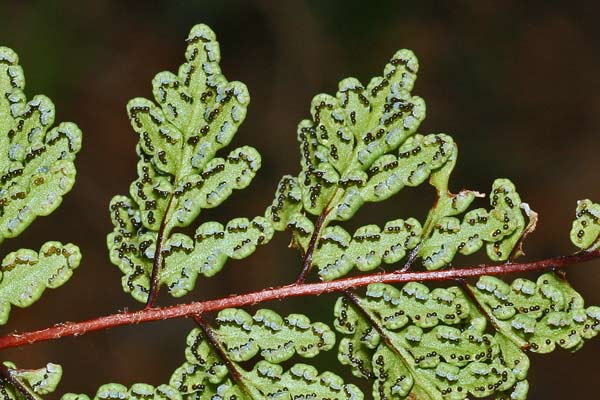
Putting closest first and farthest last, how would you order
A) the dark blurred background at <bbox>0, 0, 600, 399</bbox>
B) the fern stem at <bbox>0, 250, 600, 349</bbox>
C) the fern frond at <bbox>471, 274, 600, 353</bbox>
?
1. the fern stem at <bbox>0, 250, 600, 349</bbox>
2. the fern frond at <bbox>471, 274, 600, 353</bbox>
3. the dark blurred background at <bbox>0, 0, 600, 399</bbox>

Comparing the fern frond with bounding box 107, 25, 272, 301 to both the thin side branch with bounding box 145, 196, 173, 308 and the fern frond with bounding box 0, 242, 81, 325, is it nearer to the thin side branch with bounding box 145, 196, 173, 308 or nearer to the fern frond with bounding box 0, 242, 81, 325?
the thin side branch with bounding box 145, 196, 173, 308

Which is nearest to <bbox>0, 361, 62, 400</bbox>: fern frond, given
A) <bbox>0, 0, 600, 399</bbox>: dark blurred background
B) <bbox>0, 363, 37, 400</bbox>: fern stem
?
<bbox>0, 363, 37, 400</bbox>: fern stem

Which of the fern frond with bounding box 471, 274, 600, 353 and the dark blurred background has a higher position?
the dark blurred background

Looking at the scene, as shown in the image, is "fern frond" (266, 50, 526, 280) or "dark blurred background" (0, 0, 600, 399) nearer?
"fern frond" (266, 50, 526, 280)

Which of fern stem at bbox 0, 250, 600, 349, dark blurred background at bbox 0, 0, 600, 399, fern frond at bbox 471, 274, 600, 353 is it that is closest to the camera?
fern stem at bbox 0, 250, 600, 349

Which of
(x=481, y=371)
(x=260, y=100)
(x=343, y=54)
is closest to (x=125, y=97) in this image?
(x=260, y=100)

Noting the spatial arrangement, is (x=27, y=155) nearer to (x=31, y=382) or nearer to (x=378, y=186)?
(x=31, y=382)

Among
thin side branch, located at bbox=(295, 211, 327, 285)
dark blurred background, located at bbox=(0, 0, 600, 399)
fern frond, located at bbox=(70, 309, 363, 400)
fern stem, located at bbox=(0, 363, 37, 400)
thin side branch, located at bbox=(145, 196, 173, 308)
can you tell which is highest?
dark blurred background, located at bbox=(0, 0, 600, 399)

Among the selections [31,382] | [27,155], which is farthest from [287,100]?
[31,382]
